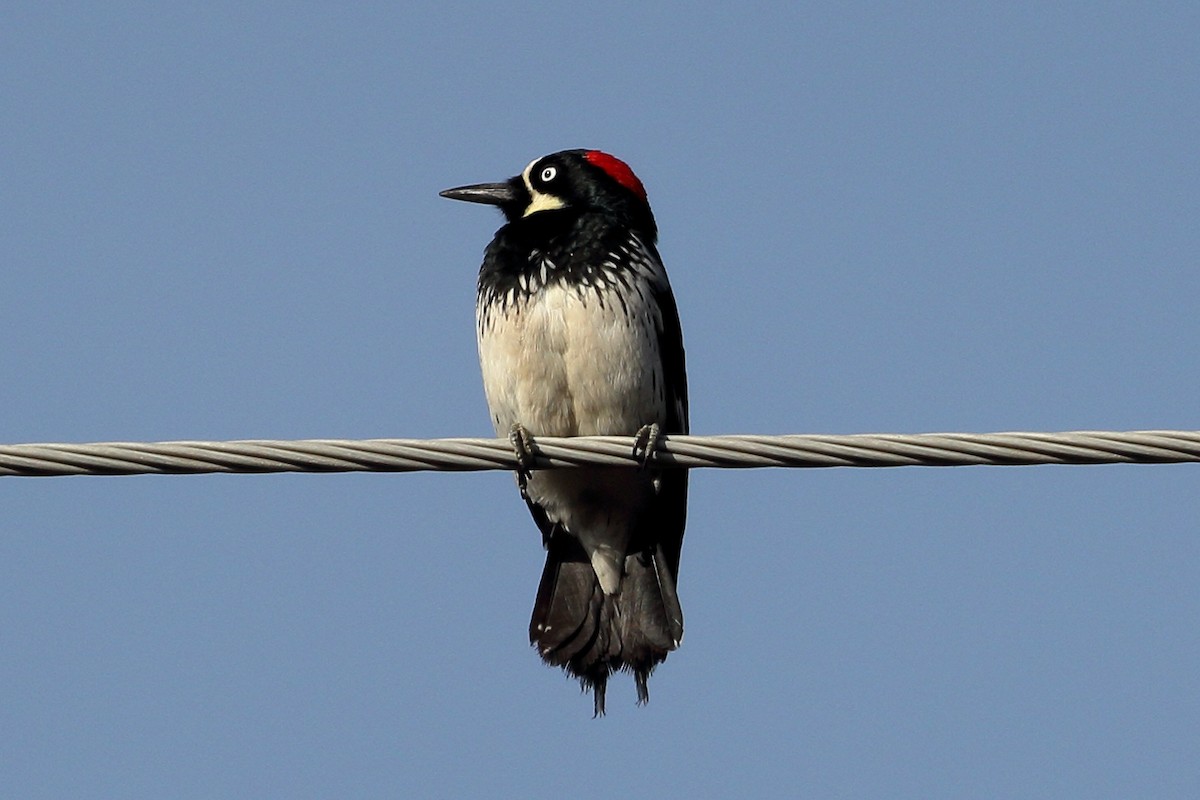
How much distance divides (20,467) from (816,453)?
2127mm

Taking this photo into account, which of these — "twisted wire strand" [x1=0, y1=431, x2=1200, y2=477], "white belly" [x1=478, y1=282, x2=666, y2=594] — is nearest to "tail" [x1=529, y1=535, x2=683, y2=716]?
"white belly" [x1=478, y1=282, x2=666, y2=594]

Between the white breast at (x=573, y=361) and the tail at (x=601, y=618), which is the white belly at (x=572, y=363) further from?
the tail at (x=601, y=618)

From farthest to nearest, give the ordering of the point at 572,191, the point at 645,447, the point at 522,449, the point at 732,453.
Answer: the point at 572,191
the point at 645,447
the point at 522,449
the point at 732,453

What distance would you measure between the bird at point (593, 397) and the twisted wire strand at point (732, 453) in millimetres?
1733

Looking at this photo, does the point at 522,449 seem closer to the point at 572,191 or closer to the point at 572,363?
the point at 572,363

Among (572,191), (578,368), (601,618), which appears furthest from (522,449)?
(572,191)

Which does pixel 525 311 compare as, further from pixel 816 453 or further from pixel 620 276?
pixel 816 453

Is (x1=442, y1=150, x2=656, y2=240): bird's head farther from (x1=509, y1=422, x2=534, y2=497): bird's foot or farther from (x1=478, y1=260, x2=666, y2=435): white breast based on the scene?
(x1=509, y1=422, x2=534, y2=497): bird's foot

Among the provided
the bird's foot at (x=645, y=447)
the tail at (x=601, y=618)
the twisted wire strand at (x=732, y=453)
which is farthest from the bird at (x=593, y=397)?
the twisted wire strand at (x=732, y=453)

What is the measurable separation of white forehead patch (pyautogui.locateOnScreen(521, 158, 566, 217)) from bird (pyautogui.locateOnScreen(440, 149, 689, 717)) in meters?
0.02

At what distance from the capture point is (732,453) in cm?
493

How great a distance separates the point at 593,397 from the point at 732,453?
176 cm

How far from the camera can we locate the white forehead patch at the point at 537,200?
7.34m

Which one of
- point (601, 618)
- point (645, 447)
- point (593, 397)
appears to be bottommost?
point (601, 618)
